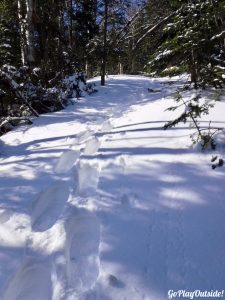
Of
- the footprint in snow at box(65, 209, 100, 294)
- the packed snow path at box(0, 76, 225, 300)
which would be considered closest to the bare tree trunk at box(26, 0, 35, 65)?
the packed snow path at box(0, 76, 225, 300)

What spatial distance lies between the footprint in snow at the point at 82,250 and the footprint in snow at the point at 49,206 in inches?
9.9

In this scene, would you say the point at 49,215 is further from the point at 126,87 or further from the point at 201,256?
the point at 126,87

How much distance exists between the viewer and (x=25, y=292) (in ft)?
9.07

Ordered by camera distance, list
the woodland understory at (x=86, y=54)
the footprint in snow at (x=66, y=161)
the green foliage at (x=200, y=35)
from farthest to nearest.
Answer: the woodland understory at (x=86, y=54) → the green foliage at (x=200, y=35) → the footprint in snow at (x=66, y=161)

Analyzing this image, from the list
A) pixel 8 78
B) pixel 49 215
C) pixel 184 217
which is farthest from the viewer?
pixel 8 78

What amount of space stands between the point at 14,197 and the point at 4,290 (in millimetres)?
1785

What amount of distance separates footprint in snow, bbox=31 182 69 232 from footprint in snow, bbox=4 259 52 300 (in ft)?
2.02

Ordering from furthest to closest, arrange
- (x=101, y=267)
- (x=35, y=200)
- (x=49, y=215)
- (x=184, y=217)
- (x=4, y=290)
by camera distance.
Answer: (x=35, y=200) < (x=49, y=215) < (x=184, y=217) < (x=101, y=267) < (x=4, y=290)

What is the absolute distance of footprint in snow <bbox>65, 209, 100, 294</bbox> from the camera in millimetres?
2807

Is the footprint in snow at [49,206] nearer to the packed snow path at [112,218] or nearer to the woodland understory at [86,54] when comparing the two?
the packed snow path at [112,218]

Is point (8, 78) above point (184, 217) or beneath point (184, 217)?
above

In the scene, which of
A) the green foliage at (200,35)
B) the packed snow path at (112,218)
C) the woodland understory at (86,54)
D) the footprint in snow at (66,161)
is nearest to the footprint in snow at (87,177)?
the packed snow path at (112,218)

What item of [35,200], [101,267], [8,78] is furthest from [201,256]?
[8,78]

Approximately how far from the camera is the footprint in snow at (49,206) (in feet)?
12.2
